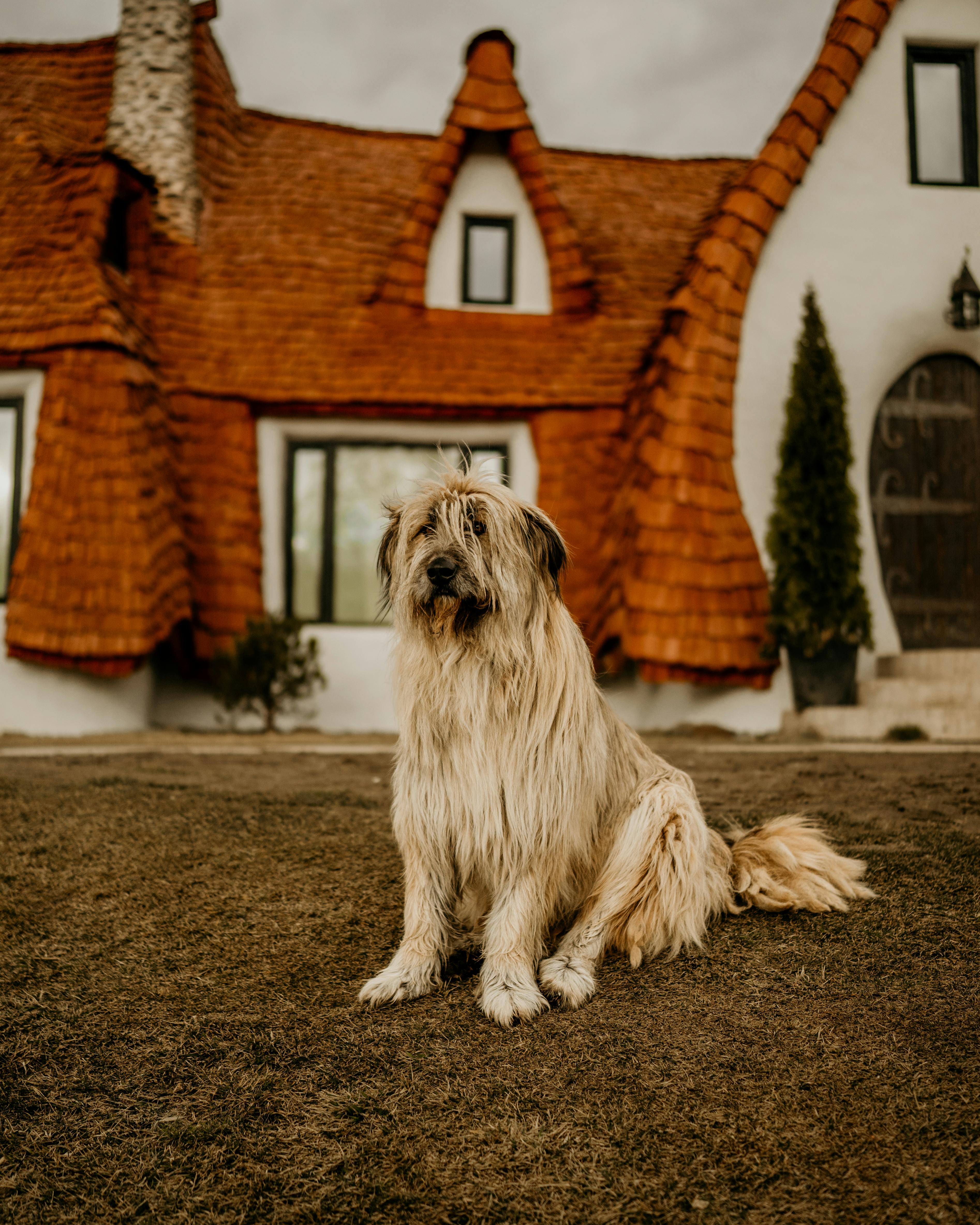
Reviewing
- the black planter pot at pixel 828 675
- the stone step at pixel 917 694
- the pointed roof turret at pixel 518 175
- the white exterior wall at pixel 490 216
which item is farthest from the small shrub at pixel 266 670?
the stone step at pixel 917 694

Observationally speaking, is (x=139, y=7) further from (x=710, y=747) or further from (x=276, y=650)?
(x=710, y=747)

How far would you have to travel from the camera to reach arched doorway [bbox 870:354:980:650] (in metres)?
9.12

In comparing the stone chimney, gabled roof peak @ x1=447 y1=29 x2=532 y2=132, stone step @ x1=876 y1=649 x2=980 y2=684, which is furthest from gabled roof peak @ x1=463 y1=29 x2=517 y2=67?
stone step @ x1=876 y1=649 x2=980 y2=684

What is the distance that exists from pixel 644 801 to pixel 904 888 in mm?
1169

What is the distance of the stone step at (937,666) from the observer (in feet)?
27.3

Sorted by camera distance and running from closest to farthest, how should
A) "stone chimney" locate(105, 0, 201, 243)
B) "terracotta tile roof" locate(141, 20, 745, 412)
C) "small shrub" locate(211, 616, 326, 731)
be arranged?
"small shrub" locate(211, 616, 326, 731), "terracotta tile roof" locate(141, 20, 745, 412), "stone chimney" locate(105, 0, 201, 243)

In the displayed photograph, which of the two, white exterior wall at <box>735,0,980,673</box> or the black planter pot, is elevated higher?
white exterior wall at <box>735,0,980,673</box>

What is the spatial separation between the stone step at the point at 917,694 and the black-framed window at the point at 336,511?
421 centimetres

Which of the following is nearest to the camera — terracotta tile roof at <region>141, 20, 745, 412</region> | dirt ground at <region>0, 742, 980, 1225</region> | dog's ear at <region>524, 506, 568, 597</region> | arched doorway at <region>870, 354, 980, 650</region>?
dirt ground at <region>0, 742, 980, 1225</region>

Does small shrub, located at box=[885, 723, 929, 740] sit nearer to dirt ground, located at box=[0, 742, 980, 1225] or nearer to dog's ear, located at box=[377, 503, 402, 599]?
dirt ground, located at box=[0, 742, 980, 1225]

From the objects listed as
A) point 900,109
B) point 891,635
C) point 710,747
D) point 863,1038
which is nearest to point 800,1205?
point 863,1038

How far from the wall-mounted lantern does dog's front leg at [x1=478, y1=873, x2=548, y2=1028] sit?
8.35 metres

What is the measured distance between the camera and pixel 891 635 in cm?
896

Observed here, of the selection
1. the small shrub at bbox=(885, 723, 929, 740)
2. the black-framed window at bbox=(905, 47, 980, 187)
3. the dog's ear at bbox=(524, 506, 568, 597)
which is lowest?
the small shrub at bbox=(885, 723, 929, 740)
